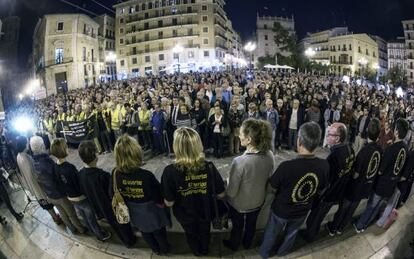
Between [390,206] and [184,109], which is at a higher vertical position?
[184,109]

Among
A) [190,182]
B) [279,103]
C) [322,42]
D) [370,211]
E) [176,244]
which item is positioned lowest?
[176,244]

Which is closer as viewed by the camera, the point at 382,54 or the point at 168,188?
A: the point at 168,188

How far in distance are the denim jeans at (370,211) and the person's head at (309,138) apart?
1.75m

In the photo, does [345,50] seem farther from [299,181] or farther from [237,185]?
[237,185]

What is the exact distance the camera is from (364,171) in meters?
3.17

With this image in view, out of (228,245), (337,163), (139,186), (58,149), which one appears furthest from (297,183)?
(58,149)

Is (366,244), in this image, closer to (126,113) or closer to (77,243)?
A: (77,243)

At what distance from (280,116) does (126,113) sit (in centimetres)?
439

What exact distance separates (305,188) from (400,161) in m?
1.66

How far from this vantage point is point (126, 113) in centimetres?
772

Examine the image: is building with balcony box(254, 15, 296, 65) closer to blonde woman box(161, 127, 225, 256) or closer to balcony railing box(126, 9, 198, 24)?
balcony railing box(126, 9, 198, 24)

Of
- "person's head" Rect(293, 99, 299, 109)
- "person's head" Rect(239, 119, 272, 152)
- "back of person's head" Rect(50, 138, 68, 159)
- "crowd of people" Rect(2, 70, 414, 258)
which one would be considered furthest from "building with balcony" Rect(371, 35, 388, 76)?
"back of person's head" Rect(50, 138, 68, 159)

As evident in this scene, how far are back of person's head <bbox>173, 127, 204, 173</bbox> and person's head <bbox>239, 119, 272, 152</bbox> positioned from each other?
1.74ft

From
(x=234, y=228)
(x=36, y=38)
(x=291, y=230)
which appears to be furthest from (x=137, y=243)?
(x=36, y=38)
